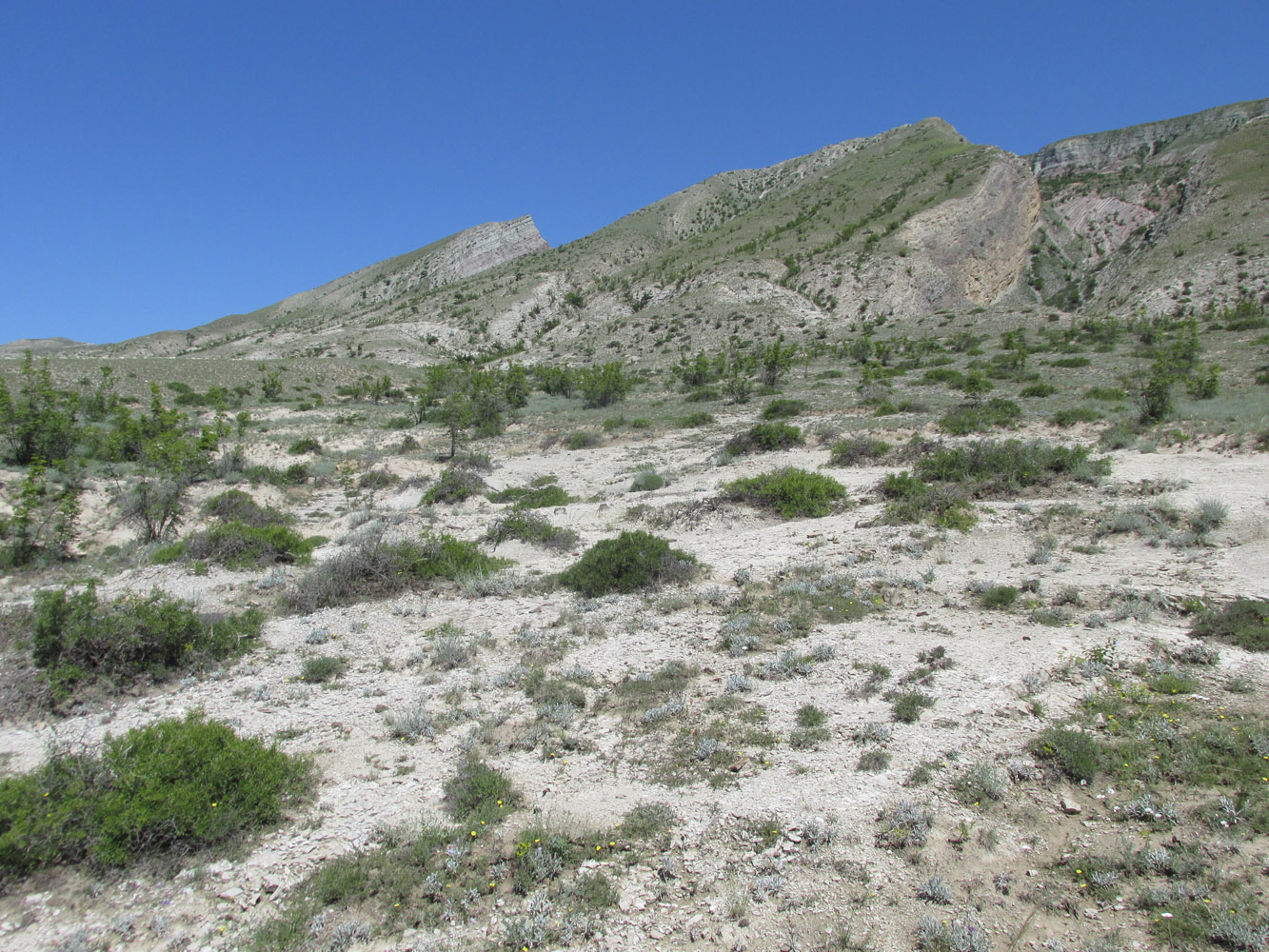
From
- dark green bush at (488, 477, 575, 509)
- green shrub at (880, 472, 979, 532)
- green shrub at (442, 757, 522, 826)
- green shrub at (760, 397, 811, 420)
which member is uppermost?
green shrub at (760, 397, 811, 420)

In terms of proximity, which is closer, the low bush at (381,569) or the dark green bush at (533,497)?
the low bush at (381,569)

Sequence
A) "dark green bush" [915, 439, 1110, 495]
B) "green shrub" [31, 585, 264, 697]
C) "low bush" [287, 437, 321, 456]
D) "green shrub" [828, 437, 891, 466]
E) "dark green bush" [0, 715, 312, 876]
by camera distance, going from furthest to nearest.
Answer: "low bush" [287, 437, 321, 456] < "green shrub" [828, 437, 891, 466] < "dark green bush" [915, 439, 1110, 495] < "green shrub" [31, 585, 264, 697] < "dark green bush" [0, 715, 312, 876]

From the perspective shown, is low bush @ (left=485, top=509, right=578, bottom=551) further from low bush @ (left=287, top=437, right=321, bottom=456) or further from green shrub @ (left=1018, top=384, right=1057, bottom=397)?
green shrub @ (left=1018, top=384, right=1057, bottom=397)

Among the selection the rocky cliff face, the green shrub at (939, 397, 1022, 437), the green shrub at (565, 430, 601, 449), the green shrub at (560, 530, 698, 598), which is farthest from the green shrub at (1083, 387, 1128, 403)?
the rocky cliff face

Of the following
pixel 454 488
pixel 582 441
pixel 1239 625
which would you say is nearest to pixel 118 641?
pixel 454 488

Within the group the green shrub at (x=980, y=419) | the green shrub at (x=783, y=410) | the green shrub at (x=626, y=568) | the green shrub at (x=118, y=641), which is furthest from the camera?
the green shrub at (x=783, y=410)

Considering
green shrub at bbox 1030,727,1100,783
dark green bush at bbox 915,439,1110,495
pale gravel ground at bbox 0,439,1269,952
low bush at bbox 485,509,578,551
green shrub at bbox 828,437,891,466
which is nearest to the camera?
pale gravel ground at bbox 0,439,1269,952

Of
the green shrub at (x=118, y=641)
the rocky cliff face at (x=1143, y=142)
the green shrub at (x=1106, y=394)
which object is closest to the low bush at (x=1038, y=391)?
the green shrub at (x=1106, y=394)

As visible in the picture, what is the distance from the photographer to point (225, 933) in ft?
13.3

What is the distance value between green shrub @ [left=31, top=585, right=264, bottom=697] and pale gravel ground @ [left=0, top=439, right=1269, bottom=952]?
0.45 meters

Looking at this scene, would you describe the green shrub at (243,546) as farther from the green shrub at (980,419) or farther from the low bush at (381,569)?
the green shrub at (980,419)

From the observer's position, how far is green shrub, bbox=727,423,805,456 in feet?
58.9

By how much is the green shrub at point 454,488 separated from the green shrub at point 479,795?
11.1 m

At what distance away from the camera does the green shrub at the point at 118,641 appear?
7.21m
